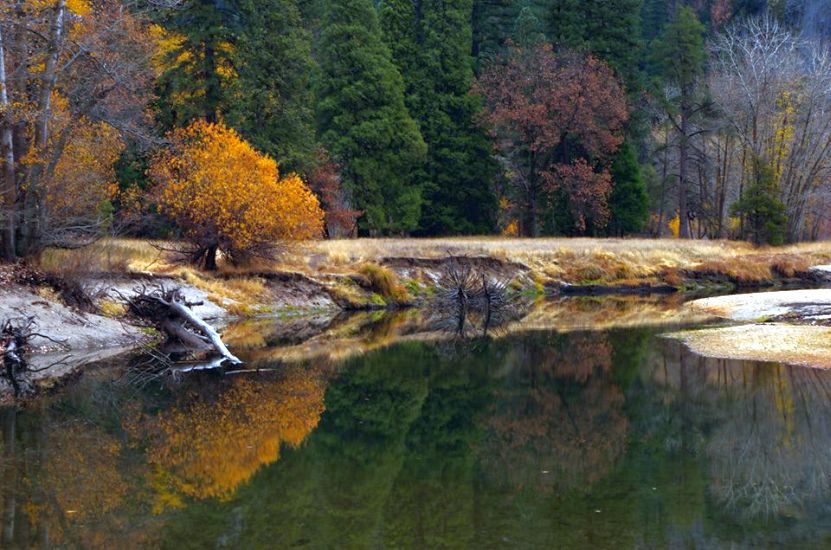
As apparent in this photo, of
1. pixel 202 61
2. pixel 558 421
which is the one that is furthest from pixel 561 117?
pixel 558 421

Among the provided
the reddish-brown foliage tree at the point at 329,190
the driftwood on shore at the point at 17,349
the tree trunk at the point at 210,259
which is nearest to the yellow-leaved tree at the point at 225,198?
the tree trunk at the point at 210,259

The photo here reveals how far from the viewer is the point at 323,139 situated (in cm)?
4375

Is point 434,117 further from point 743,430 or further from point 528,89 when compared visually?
point 743,430

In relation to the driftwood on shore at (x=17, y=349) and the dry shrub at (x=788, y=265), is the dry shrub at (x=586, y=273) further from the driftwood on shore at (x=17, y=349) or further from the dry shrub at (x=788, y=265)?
the driftwood on shore at (x=17, y=349)

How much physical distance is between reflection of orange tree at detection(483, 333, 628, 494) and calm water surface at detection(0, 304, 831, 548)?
0.05 metres

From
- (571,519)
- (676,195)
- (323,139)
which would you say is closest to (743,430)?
(571,519)

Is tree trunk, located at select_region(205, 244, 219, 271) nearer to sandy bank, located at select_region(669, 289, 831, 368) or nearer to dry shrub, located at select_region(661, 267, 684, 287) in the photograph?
sandy bank, located at select_region(669, 289, 831, 368)

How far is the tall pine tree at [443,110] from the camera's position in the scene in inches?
1964

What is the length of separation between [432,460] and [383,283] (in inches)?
840

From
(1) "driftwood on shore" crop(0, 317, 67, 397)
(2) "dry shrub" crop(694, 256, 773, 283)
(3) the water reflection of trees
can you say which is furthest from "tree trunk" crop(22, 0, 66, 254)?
(2) "dry shrub" crop(694, 256, 773, 283)

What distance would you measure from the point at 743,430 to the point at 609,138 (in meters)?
34.2

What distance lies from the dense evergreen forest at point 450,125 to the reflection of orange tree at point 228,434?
41.4ft

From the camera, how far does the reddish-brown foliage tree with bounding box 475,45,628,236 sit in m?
46.2

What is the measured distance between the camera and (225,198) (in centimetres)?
2916
